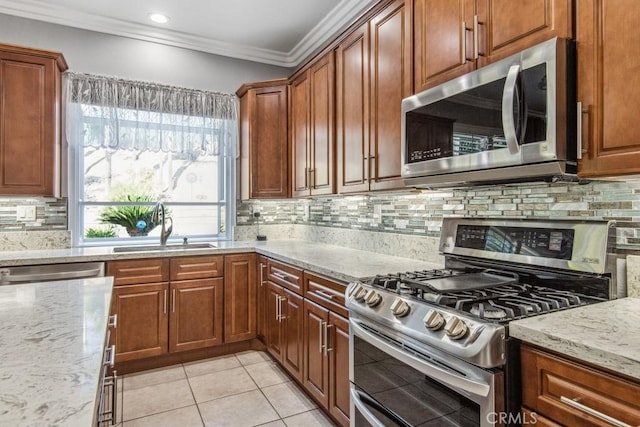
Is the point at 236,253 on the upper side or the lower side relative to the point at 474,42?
lower

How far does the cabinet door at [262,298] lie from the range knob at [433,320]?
1.92 meters

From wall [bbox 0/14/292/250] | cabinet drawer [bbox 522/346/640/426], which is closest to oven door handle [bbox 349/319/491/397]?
cabinet drawer [bbox 522/346/640/426]

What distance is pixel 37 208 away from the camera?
3.02m

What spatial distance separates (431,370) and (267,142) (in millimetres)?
2688

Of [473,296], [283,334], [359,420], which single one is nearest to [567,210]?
[473,296]

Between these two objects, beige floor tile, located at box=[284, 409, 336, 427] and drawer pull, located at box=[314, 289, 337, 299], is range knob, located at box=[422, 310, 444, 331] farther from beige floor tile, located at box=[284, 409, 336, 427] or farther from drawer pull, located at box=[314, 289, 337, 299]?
beige floor tile, located at box=[284, 409, 336, 427]

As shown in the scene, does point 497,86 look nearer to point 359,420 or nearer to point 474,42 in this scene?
point 474,42

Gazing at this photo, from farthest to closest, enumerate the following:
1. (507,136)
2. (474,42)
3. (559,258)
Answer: (474,42)
(559,258)
(507,136)

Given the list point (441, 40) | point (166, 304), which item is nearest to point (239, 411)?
point (166, 304)

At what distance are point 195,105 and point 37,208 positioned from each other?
1556mm

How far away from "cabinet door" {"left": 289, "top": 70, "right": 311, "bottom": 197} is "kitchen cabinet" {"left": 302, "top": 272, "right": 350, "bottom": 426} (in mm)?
1083

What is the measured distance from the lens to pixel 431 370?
1.25 m

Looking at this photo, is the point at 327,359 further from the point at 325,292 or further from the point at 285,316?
the point at 285,316

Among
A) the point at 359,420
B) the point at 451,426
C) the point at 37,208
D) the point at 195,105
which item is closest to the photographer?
the point at 451,426
